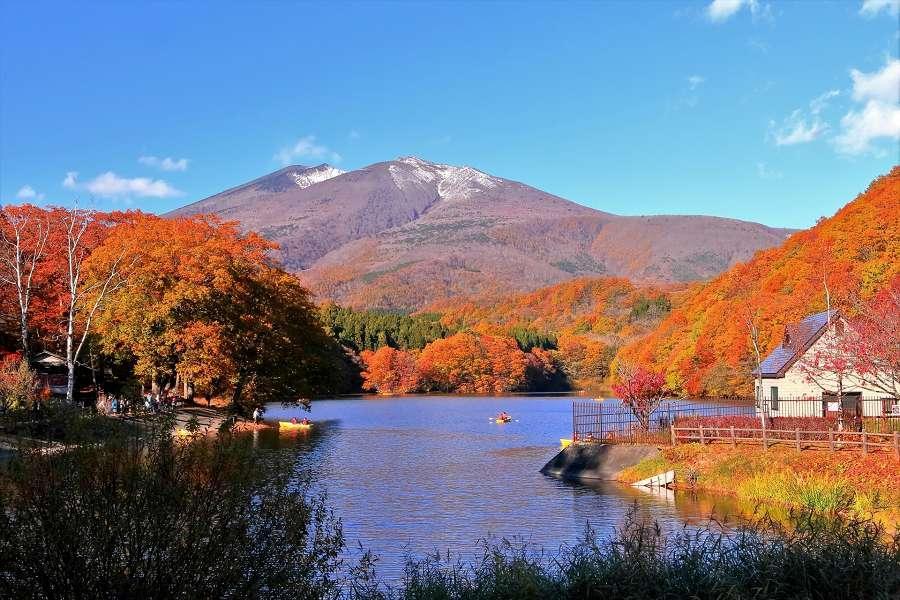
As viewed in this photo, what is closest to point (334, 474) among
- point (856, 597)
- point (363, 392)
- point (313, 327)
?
point (313, 327)

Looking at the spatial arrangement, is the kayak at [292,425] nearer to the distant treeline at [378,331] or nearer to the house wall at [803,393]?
the house wall at [803,393]

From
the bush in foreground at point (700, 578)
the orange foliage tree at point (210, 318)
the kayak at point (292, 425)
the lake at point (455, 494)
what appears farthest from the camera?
the kayak at point (292, 425)

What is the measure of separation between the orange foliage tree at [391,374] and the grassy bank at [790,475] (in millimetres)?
109710

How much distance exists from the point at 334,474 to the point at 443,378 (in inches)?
4298

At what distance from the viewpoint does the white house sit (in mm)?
42594

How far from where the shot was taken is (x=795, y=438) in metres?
32.0

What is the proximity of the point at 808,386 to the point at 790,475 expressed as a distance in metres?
20.4

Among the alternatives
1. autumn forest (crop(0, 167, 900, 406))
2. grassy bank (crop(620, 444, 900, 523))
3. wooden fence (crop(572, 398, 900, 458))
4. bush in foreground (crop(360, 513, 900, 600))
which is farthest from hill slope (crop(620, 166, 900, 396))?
bush in foreground (crop(360, 513, 900, 600))

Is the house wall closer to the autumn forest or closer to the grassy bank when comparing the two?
the autumn forest

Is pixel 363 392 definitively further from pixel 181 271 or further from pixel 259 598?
pixel 259 598

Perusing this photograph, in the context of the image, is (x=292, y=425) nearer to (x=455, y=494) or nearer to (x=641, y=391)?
(x=641, y=391)

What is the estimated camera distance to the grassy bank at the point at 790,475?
75.2 feet

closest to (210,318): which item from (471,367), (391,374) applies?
(391,374)

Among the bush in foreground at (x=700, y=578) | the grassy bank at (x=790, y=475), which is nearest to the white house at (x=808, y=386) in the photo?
the grassy bank at (x=790, y=475)
